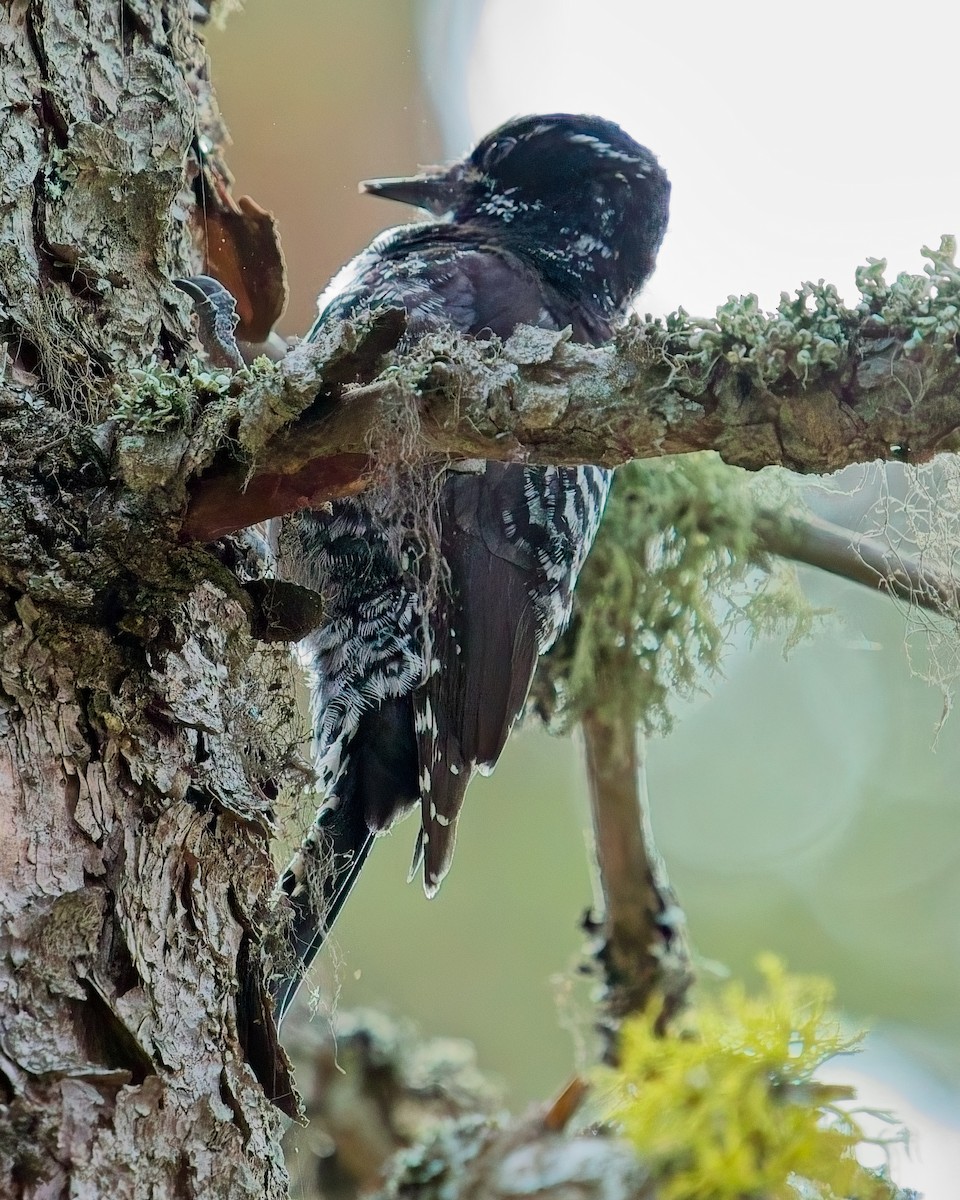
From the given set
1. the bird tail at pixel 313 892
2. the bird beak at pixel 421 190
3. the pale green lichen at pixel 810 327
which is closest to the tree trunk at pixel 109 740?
the bird tail at pixel 313 892

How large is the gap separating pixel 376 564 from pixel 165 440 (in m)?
0.91

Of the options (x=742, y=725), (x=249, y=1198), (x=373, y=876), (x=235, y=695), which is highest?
(x=742, y=725)

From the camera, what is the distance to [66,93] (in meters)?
1.38

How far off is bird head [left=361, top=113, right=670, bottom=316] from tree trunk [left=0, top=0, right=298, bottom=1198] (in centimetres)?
117

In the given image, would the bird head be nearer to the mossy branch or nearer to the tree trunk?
the tree trunk

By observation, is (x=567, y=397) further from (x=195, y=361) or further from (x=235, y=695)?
(x=235, y=695)

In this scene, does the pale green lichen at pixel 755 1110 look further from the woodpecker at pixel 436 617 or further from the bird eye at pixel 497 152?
the bird eye at pixel 497 152

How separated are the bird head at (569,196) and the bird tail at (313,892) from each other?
1274mm

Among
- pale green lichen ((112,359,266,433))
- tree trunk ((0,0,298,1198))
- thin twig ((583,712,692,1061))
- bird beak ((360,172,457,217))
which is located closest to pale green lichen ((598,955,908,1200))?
thin twig ((583,712,692,1061))

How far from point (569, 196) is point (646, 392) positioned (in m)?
1.67

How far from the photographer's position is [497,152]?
8.02 feet

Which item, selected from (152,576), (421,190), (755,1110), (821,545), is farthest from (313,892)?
(421,190)

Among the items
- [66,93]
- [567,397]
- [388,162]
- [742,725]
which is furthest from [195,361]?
[742,725]

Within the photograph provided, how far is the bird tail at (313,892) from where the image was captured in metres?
1.47
